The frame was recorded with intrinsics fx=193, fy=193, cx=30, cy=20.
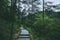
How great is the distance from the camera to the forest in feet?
11.2

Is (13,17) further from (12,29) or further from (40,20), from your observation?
(40,20)

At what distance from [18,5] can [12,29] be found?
1.47ft

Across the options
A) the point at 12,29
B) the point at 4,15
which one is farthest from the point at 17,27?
the point at 4,15

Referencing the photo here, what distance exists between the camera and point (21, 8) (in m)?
3.55

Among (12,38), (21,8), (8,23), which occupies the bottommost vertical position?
(12,38)

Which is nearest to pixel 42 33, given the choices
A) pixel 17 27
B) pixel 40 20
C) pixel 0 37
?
pixel 40 20

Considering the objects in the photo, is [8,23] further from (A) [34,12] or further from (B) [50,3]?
(B) [50,3]

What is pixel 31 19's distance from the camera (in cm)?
360

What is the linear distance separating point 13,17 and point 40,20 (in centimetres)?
49

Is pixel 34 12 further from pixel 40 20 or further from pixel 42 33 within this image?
pixel 42 33

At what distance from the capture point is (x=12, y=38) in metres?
3.47

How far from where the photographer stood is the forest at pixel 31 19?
342 centimetres

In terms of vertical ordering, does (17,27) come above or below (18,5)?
below

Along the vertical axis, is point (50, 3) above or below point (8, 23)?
above
